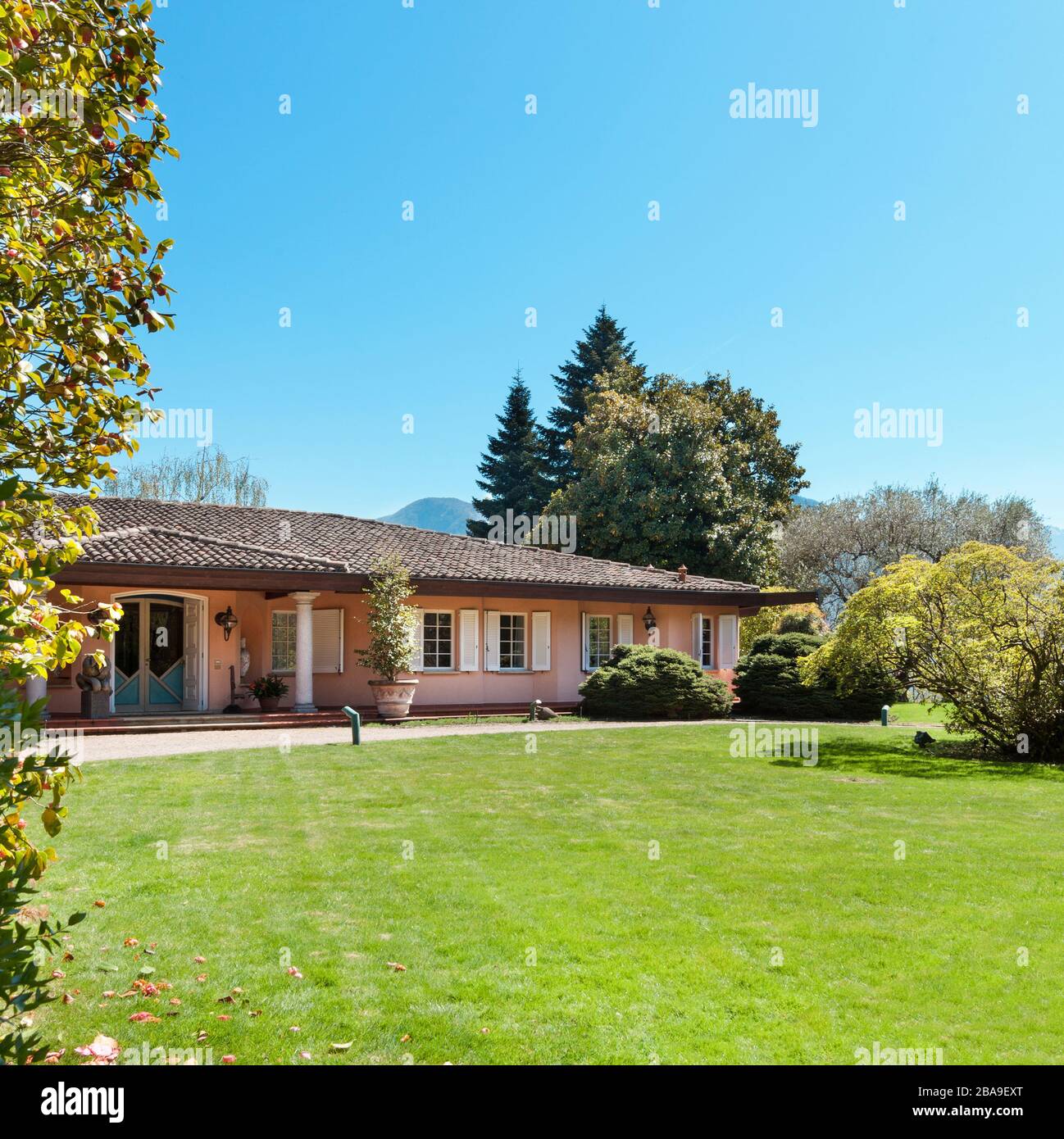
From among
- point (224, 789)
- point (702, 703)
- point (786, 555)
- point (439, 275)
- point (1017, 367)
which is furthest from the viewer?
point (786, 555)

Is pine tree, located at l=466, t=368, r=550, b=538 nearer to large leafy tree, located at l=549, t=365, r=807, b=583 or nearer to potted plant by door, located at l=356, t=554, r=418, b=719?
large leafy tree, located at l=549, t=365, r=807, b=583

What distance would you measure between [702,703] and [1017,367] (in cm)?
1055

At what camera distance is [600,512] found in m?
32.8

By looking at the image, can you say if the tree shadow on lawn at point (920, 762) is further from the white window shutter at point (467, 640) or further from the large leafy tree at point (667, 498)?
the large leafy tree at point (667, 498)

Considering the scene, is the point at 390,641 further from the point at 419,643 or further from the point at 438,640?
the point at 438,640

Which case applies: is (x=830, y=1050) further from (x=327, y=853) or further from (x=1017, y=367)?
(x=1017, y=367)

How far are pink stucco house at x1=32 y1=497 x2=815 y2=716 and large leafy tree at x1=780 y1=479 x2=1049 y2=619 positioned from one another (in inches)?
571

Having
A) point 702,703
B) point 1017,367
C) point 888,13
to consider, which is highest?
point 888,13

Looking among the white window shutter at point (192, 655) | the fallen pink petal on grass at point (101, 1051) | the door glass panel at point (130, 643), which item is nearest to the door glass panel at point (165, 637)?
the white window shutter at point (192, 655)

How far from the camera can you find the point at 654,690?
66.9ft

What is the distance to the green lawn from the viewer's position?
3637mm

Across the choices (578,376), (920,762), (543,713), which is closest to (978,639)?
(920,762)

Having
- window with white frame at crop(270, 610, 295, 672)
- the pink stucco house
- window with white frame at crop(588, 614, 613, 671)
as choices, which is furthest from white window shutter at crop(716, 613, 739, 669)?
A: window with white frame at crop(270, 610, 295, 672)
